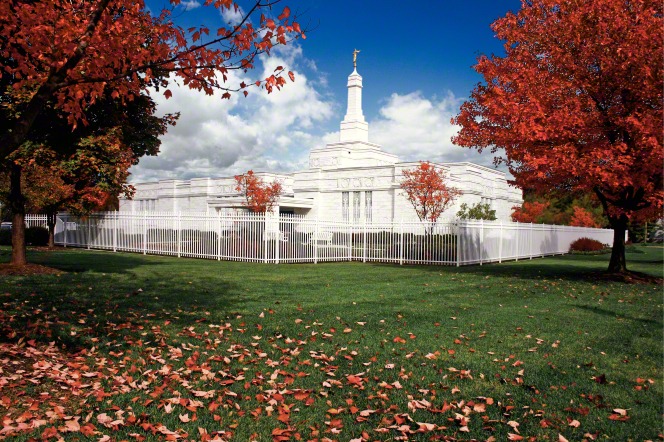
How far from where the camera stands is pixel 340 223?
22.1m

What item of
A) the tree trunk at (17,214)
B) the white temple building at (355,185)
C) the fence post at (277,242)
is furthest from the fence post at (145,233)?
the white temple building at (355,185)

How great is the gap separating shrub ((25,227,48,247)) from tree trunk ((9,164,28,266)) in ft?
51.0

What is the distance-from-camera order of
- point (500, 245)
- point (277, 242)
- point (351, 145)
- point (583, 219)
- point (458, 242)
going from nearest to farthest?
point (277, 242) < point (458, 242) < point (500, 245) < point (583, 219) < point (351, 145)

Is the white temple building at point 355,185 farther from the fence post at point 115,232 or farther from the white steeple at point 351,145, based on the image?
the fence post at point 115,232

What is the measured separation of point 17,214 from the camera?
12828 mm

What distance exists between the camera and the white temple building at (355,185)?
44625 millimetres

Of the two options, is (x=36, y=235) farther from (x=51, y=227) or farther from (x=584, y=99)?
(x=584, y=99)

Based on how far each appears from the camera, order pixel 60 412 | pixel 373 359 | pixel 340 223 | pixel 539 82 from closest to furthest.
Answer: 1. pixel 60 412
2. pixel 373 359
3. pixel 539 82
4. pixel 340 223

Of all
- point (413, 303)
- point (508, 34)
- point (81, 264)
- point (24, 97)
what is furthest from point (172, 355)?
point (508, 34)

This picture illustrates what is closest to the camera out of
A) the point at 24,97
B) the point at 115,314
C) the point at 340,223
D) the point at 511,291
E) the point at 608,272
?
the point at 115,314

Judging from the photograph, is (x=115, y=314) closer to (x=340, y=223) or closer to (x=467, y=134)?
(x=467, y=134)

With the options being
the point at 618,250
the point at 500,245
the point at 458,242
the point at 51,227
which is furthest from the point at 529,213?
the point at 51,227

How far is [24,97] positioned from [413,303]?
30.5 ft

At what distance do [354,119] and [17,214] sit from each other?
40.6 m
